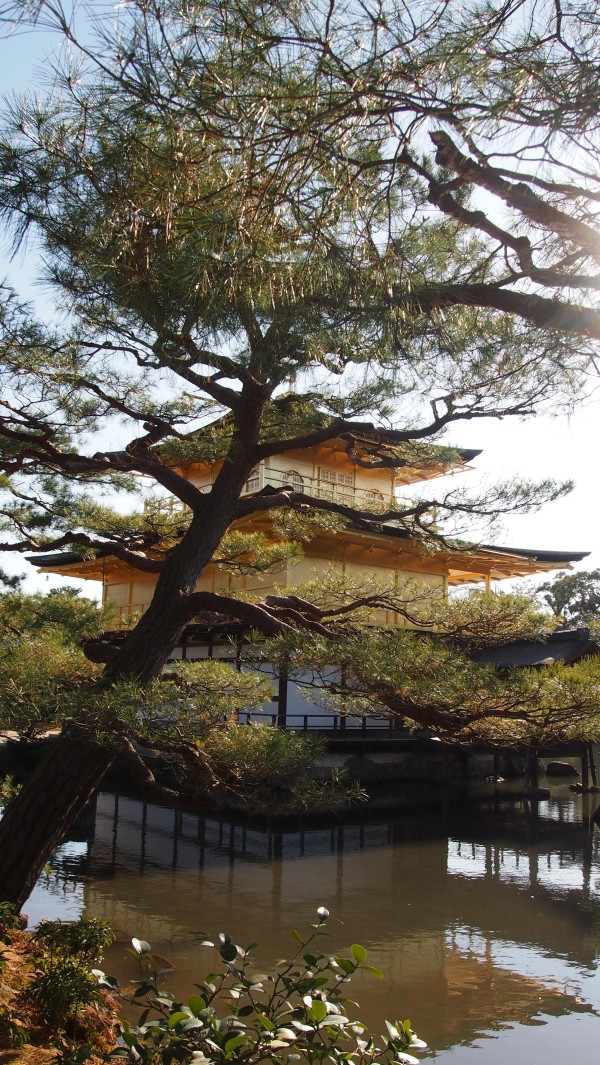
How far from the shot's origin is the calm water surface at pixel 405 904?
Answer: 5234mm

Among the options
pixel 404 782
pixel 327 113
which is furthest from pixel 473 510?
pixel 404 782

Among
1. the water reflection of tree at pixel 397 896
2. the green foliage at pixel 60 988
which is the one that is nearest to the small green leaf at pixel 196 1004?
the green foliage at pixel 60 988

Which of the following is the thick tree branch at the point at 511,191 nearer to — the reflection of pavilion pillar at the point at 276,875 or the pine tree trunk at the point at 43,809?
the pine tree trunk at the point at 43,809

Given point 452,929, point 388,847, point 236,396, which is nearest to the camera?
point 236,396

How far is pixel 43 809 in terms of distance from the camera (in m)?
3.89

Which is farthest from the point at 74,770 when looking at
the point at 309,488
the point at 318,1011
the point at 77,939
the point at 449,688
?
the point at 309,488

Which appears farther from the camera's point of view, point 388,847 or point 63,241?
point 388,847

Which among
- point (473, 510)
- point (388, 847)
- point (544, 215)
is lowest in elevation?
point (388, 847)

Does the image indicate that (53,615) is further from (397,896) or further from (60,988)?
(397,896)

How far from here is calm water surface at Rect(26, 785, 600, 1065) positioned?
523 centimetres

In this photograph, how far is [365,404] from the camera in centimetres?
473

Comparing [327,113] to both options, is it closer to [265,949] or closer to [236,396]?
[236,396]

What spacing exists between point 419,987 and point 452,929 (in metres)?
1.52

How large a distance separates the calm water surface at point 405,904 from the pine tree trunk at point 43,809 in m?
1.47
